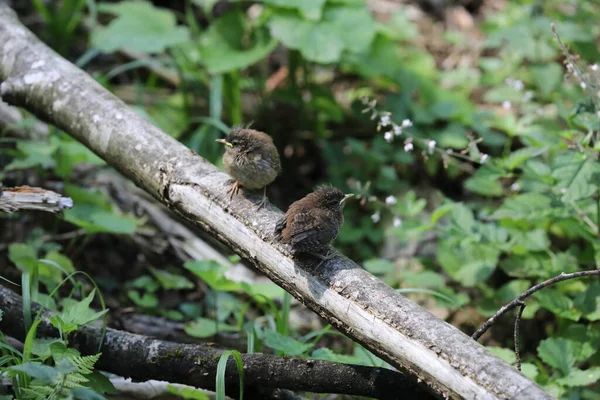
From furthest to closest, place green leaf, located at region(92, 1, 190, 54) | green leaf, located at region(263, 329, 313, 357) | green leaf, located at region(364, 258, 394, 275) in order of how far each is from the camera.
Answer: green leaf, located at region(92, 1, 190, 54) < green leaf, located at region(364, 258, 394, 275) < green leaf, located at region(263, 329, 313, 357)

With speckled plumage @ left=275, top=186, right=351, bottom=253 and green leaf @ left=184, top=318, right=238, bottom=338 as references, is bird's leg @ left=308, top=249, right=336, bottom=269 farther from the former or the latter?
green leaf @ left=184, top=318, right=238, bottom=338

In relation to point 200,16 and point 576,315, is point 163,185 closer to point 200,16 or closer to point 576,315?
point 576,315

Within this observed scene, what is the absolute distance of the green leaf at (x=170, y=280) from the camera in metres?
4.68

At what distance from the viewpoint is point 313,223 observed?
3.10 m

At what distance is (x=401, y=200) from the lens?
602 centimetres

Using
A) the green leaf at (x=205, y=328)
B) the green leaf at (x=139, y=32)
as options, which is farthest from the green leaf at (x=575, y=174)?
the green leaf at (x=139, y=32)

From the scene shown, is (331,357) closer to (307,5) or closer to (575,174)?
(575,174)

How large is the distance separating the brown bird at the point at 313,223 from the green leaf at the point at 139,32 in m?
2.73

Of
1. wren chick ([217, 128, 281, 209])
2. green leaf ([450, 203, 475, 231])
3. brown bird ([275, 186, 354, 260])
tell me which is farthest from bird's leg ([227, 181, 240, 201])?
green leaf ([450, 203, 475, 231])

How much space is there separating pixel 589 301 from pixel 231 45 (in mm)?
3697

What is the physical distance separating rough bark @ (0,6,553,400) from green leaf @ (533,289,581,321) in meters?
1.54

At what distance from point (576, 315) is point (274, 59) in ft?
14.5

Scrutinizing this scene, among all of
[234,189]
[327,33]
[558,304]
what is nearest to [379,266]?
[558,304]

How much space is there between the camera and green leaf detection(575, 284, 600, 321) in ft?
13.0
